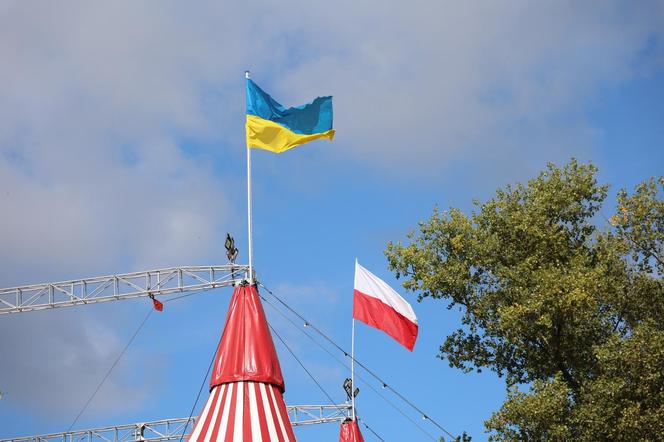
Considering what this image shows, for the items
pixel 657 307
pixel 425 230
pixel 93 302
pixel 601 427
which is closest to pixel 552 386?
pixel 601 427

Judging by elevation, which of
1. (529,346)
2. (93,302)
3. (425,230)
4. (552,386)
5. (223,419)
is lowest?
(223,419)

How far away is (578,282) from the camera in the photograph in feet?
68.4

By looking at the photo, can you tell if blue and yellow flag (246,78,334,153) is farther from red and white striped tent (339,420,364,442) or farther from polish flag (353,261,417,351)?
red and white striped tent (339,420,364,442)

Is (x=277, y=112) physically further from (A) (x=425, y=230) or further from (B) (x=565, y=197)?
(B) (x=565, y=197)

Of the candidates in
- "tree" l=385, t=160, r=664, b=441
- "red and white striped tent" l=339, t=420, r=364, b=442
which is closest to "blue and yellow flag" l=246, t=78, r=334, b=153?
"tree" l=385, t=160, r=664, b=441

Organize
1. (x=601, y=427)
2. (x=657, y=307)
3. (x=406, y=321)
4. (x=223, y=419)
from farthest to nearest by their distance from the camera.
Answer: (x=406, y=321)
(x=657, y=307)
(x=601, y=427)
(x=223, y=419)

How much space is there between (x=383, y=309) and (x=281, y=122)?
23.5 ft

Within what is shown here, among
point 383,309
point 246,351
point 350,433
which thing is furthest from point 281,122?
point 350,433

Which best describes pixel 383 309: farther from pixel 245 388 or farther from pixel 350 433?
pixel 245 388

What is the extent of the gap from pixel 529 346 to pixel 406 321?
4668 mm

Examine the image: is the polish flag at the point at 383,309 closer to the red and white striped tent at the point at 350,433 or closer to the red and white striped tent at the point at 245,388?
the red and white striped tent at the point at 350,433

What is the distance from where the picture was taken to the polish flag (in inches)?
1025

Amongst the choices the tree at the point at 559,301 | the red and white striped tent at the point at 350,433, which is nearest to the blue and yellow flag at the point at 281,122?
the tree at the point at 559,301

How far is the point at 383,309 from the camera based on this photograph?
26266mm
